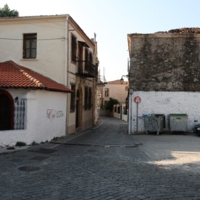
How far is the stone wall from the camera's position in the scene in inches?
648

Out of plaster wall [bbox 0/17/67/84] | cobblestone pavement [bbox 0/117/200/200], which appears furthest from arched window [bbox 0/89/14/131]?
plaster wall [bbox 0/17/67/84]

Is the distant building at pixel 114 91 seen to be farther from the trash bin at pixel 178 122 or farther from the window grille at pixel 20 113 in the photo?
the window grille at pixel 20 113

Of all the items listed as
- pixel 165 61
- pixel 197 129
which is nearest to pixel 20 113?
pixel 165 61

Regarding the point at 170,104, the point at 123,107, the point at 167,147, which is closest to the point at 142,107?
the point at 170,104

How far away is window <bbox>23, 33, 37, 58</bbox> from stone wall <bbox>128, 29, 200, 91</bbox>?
6187 mm

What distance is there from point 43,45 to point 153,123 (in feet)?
27.2

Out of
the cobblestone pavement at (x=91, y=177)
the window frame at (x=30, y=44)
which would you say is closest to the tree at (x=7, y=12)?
the window frame at (x=30, y=44)

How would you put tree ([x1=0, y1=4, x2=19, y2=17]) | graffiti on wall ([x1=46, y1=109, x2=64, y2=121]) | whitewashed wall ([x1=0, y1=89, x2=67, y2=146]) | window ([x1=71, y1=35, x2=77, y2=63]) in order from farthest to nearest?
tree ([x1=0, y1=4, x2=19, y2=17])
window ([x1=71, y1=35, x2=77, y2=63])
graffiti on wall ([x1=46, y1=109, x2=64, y2=121])
whitewashed wall ([x1=0, y1=89, x2=67, y2=146])

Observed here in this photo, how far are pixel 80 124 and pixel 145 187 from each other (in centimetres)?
1462

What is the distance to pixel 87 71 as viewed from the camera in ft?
65.7

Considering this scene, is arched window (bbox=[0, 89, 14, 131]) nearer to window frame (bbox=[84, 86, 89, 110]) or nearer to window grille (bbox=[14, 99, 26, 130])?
window grille (bbox=[14, 99, 26, 130])

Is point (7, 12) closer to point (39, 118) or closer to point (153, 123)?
point (39, 118)

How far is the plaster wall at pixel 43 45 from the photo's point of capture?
51.3 ft

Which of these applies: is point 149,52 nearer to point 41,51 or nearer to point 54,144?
point 41,51
